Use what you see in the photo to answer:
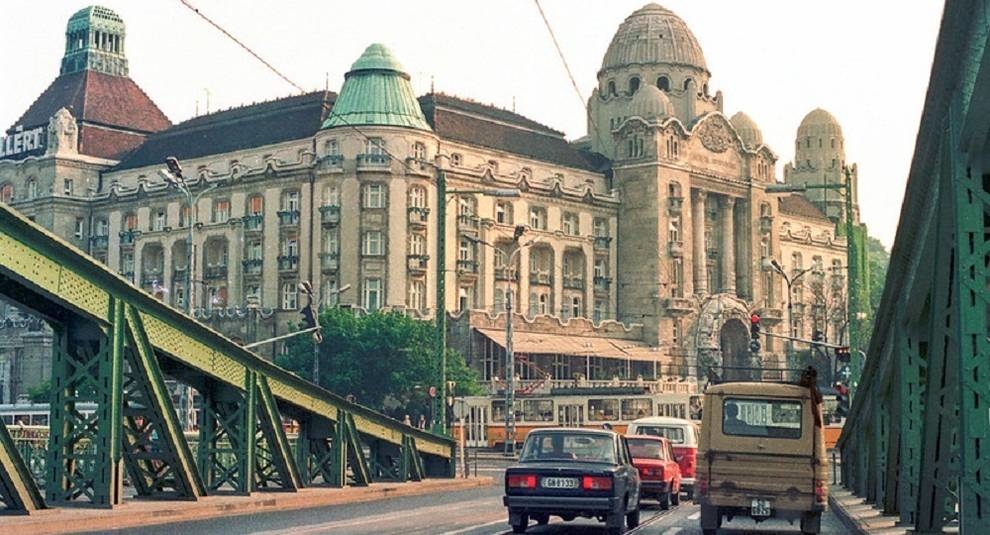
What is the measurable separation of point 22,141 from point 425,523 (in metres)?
108

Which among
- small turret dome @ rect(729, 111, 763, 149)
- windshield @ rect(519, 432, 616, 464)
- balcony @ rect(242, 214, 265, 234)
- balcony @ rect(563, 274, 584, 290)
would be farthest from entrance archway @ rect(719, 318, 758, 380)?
windshield @ rect(519, 432, 616, 464)

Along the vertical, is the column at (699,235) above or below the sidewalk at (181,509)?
above

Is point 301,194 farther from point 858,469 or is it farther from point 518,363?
point 858,469

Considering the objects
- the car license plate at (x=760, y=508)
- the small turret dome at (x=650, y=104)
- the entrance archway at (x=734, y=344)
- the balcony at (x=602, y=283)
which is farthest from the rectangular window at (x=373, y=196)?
the car license plate at (x=760, y=508)

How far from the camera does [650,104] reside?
398ft

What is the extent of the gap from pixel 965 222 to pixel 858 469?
24.4 m

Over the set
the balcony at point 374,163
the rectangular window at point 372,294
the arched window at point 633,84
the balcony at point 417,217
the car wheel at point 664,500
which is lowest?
the car wheel at point 664,500

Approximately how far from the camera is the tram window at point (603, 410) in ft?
244

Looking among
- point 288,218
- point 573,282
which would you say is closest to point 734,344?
point 573,282

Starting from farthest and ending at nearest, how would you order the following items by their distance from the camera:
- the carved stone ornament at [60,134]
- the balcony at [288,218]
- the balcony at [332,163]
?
the carved stone ornament at [60,134] < the balcony at [288,218] < the balcony at [332,163]

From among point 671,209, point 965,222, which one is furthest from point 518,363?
point 965,222

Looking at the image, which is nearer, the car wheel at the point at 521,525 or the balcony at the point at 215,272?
the car wheel at the point at 521,525

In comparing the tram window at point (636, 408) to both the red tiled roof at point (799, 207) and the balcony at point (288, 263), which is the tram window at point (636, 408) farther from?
the red tiled roof at point (799, 207)

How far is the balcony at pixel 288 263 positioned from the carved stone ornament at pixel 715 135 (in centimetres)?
3667
